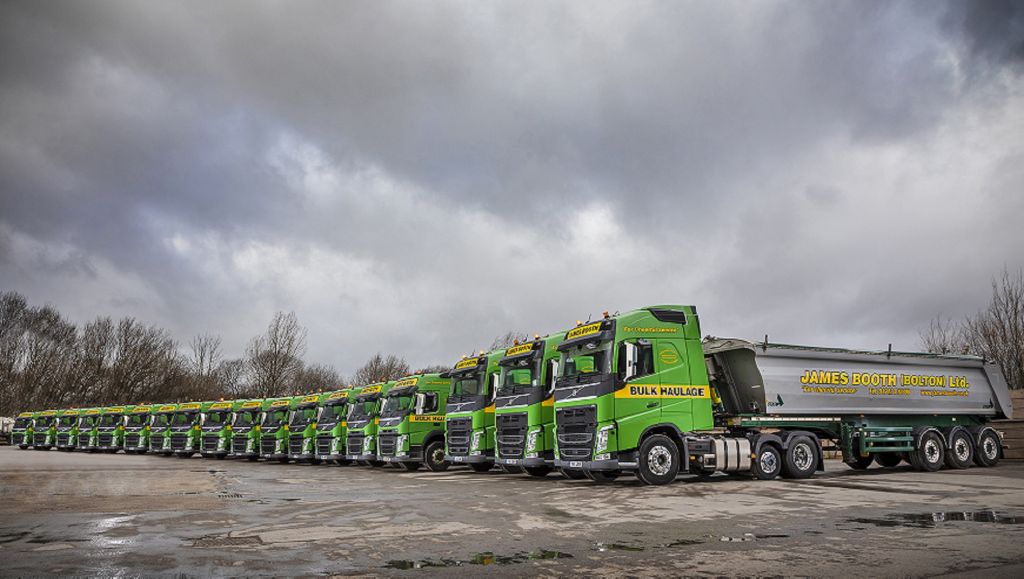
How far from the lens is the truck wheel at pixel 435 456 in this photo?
2283cm

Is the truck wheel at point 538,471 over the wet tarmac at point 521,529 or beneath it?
over

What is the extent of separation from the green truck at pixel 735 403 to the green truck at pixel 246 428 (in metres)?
18.7

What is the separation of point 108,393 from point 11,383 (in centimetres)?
743

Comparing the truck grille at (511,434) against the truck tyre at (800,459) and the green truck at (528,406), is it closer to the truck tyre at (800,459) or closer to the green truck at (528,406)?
the green truck at (528,406)

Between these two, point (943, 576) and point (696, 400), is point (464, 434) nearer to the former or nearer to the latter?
point (696, 400)

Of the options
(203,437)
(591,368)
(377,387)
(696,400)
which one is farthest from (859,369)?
(203,437)

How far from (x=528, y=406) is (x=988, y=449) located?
41.9ft

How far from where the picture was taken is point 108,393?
223 feet

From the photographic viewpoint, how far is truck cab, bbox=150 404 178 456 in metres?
35.6

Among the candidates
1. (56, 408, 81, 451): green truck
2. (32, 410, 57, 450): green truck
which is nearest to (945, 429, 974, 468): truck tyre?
(56, 408, 81, 451): green truck

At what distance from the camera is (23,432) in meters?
48.5

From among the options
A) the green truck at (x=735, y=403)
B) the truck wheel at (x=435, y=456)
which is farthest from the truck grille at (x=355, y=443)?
the green truck at (x=735, y=403)

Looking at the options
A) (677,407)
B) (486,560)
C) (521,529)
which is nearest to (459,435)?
(677,407)

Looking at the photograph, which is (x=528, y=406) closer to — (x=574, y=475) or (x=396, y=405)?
(x=574, y=475)
